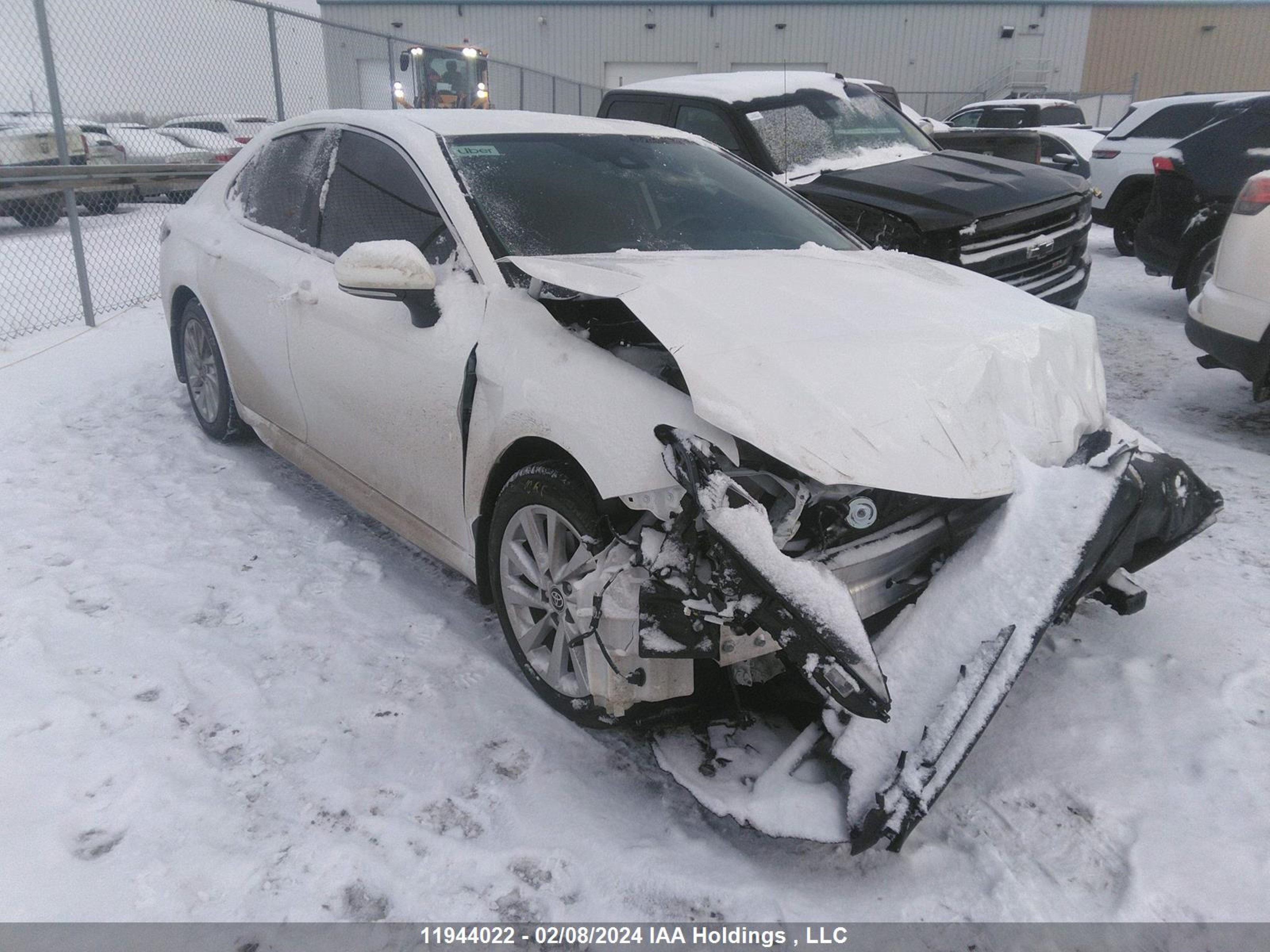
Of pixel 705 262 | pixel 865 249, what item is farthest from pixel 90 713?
pixel 865 249

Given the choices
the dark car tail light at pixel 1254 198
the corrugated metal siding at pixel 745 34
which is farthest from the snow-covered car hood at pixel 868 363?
the corrugated metal siding at pixel 745 34

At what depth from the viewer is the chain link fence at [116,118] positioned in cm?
633

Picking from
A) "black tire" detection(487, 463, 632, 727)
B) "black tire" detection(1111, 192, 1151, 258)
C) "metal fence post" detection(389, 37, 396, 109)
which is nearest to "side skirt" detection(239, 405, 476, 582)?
"black tire" detection(487, 463, 632, 727)

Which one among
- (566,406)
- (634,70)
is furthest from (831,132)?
(634,70)

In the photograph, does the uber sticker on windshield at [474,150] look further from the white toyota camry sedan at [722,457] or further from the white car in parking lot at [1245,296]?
the white car in parking lot at [1245,296]

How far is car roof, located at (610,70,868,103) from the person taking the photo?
6496 millimetres

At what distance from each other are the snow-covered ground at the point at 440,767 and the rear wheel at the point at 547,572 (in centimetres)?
15

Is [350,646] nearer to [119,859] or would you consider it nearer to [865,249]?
[119,859]

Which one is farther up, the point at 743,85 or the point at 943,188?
the point at 743,85

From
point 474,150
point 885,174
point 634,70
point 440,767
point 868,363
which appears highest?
point 634,70

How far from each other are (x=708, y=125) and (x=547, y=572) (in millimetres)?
4840

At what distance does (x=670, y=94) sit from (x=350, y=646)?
5132mm

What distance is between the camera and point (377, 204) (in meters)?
3.32

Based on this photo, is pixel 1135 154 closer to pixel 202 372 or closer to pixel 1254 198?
pixel 1254 198
